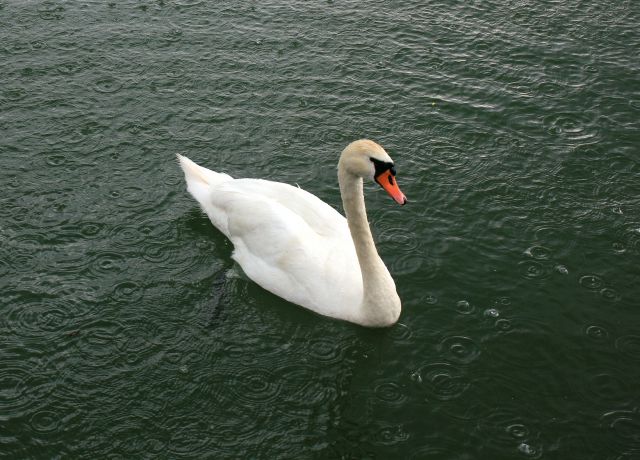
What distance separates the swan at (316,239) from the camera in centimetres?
929

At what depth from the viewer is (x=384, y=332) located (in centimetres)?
980

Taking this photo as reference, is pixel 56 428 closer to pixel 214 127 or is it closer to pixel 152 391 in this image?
pixel 152 391

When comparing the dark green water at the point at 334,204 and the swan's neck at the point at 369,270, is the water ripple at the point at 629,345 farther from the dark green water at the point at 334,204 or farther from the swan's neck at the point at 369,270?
the swan's neck at the point at 369,270

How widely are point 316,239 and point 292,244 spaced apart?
34cm

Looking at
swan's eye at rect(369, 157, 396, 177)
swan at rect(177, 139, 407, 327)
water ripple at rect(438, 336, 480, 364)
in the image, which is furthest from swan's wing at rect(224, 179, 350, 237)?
water ripple at rect(438, 336, 480, 364)

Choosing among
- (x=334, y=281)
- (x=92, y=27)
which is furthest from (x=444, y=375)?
(x=92, y=27)

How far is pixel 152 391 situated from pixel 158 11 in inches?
392

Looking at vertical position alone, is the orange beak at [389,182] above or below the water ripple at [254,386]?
above

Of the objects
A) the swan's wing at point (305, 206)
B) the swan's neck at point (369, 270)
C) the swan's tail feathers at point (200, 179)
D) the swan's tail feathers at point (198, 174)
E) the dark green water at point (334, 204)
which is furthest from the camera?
the swan's tail feathers at point (198, 174)

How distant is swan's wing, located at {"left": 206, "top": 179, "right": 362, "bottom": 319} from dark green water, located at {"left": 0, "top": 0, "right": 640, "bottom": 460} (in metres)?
0.32

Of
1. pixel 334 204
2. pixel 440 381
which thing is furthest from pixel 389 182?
pixel 334 204

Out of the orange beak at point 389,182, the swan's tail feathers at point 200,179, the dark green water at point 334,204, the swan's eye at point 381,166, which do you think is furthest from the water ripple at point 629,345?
the swan's tail feathers at point 200,179

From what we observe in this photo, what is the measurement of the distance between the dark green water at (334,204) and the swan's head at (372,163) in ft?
6.16

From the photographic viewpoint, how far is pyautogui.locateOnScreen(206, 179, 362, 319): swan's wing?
992 cm
